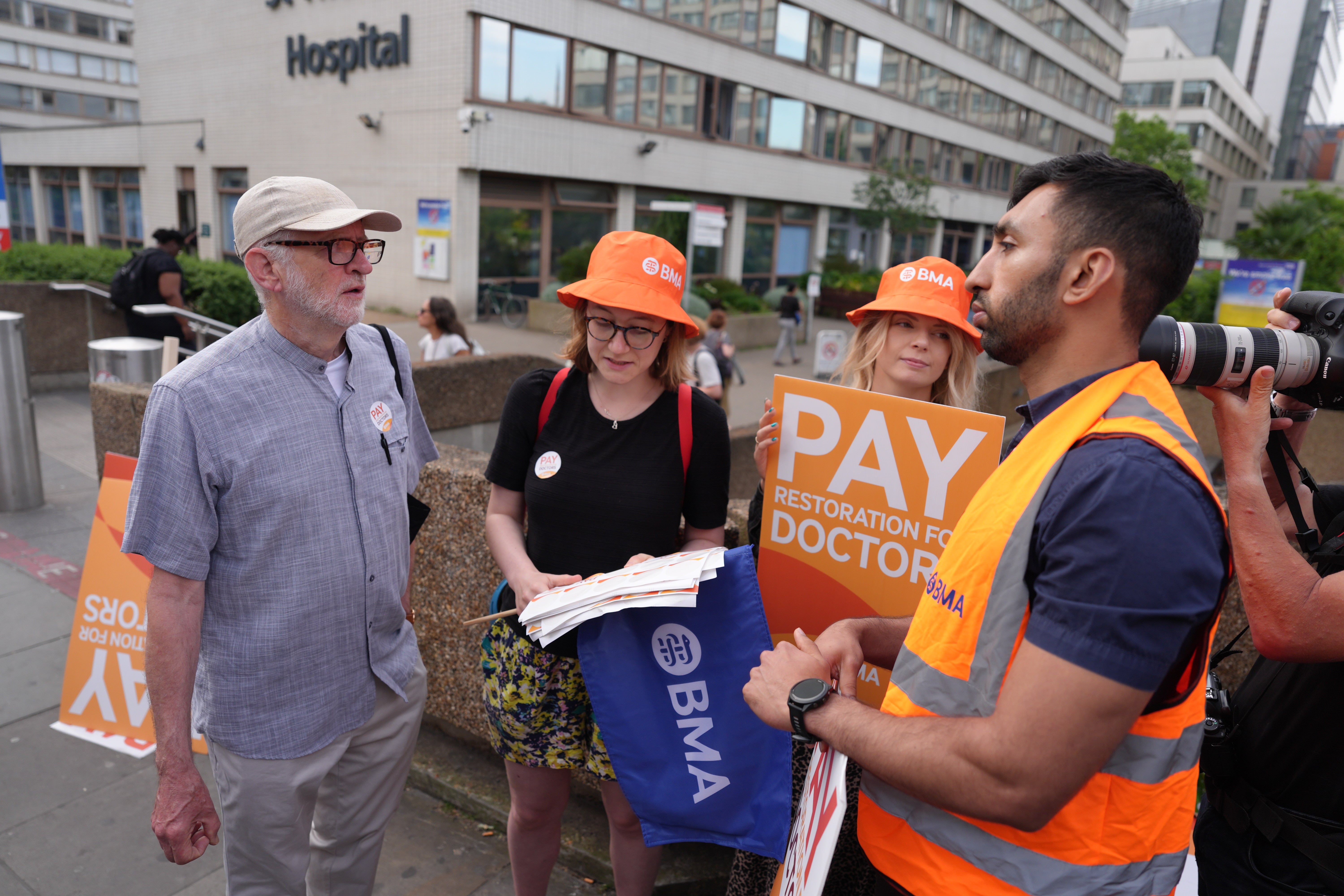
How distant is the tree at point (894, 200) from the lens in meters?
29.7

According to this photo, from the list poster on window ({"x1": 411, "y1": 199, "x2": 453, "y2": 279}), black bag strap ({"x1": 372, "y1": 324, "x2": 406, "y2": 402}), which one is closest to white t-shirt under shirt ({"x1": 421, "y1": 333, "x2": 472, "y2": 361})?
black bag strap ({"x1": 372, "y1": 324, "x2": 406, "y2": 402})

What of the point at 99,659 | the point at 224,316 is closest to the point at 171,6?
the point at 224,316

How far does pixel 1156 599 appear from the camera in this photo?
109 cm

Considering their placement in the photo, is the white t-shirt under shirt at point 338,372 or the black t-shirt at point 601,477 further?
the black t-shirt at point 601,477

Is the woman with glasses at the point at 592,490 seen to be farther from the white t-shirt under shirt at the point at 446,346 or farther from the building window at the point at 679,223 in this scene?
the building window at the point at 679,223

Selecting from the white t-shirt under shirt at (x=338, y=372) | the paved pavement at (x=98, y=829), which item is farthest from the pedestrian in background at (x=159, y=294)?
the white t-shirt under shirt at (x=338, y=372)

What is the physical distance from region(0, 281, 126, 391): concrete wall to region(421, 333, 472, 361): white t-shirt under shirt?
4.75 m

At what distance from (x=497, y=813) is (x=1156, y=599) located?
2743 millimetres

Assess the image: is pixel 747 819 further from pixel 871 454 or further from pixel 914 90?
pixel 914 90

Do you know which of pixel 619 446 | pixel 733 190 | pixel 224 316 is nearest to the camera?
pixel 619 446

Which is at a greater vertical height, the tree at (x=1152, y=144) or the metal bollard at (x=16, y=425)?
the tree at (x=1152, y=144)

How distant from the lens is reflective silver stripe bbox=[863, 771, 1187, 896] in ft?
4.21

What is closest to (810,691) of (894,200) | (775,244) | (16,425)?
(16,425)

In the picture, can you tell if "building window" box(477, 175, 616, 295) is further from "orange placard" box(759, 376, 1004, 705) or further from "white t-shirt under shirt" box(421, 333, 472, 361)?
"orange placard" box(759, 376, 1004, 705)
